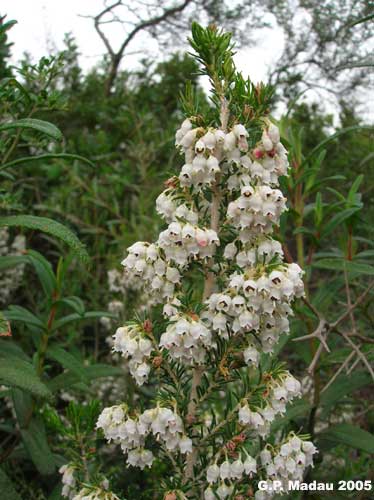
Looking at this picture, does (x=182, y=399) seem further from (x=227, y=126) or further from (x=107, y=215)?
(x=107, y=215)

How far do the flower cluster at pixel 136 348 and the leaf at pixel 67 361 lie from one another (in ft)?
2.26

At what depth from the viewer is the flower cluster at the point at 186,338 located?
142 centimetres

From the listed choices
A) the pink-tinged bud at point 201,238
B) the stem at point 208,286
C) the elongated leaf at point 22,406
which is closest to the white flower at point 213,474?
the stem at point 208,286

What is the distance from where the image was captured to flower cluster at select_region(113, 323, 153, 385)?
1.50 metres

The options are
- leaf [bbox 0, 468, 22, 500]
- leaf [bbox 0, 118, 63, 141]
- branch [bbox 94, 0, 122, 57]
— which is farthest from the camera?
branch [bbox 94, 0, 122, 57]

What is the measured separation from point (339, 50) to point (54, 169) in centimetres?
243

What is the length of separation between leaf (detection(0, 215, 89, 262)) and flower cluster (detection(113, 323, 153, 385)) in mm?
318

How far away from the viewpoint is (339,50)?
462 centimetres

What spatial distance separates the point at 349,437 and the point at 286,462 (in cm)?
62

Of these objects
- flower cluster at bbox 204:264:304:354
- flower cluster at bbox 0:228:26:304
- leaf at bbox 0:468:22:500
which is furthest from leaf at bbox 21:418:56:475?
flower cluster at bbox 0:228:26:304

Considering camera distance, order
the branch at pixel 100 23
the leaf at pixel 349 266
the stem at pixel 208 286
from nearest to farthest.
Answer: the stem at pixel 208 286
the leaf at pixel 349 266
the branch at pixel 100 23

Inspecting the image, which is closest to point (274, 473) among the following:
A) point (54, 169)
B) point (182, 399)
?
point (182, 399)

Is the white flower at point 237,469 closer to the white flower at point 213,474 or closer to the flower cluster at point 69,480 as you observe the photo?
the white flower at point 213,474

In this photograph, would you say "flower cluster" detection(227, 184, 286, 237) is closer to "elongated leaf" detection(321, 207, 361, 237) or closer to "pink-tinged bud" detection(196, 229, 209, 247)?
"pink-tinged bud" detection(196, 229, 209, 247)
